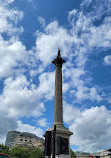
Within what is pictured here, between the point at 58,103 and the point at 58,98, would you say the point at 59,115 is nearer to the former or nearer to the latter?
the point at 58,103

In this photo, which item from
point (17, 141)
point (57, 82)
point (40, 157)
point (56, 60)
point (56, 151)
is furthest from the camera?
point (17, 141)

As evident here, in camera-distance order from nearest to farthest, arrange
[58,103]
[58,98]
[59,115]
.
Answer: [59,115] → [58,103] → [58,98]

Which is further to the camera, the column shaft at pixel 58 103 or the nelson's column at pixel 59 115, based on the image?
the column shaft at pixel 58 103

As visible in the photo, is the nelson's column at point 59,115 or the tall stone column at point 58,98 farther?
the tall stone column at point 58,98

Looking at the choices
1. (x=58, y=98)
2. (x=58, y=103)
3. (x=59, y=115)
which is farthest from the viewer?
(x=58, y=98)

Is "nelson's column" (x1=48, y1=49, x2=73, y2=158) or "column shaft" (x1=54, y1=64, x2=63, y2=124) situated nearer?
"nelson's column" (x1=48, y1=49, x2=73, y2=158)

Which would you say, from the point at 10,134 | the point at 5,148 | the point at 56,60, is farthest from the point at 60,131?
the point at 10,134

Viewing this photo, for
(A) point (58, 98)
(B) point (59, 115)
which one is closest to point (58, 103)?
(A) point (58, 98)

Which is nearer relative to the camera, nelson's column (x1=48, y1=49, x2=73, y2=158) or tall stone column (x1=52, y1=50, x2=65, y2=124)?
nelson's column (x1=48, y1=49, x2=73, y2=158)

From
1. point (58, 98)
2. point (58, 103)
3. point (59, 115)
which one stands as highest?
point (58, 98)

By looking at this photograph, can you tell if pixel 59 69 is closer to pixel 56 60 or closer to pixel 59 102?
pixel 56 60

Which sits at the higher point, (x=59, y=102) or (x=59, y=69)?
(x=59, y=69)

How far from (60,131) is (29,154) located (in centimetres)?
4437

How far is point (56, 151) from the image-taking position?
593 centimetres
